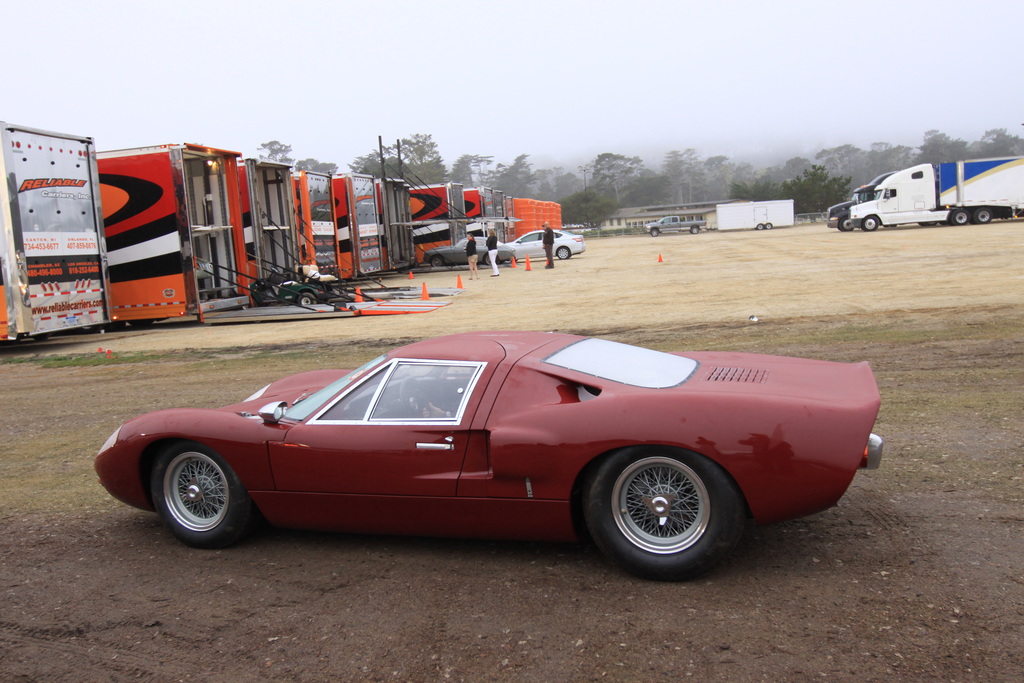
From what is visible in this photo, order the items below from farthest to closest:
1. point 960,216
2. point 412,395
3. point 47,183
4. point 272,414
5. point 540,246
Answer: point 960,216 → point 540,246 → point 47,183 → point 272,414 → point 412,395

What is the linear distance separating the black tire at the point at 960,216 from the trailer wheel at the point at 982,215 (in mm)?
311

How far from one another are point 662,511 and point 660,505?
1.2 inches

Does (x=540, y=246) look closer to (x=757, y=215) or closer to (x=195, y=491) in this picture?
(x=195, y=491)

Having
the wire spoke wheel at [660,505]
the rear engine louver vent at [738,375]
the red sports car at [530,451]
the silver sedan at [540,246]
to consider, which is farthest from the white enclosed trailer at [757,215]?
the wire spoke wheel at [660,505]

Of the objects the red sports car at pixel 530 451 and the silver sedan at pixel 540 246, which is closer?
the red sports car at pixel 530 451

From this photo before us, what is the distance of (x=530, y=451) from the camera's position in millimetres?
4145

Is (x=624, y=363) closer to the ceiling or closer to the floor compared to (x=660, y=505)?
closer to the ceiling

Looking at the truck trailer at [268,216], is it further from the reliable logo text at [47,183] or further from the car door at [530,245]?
the car door at [530,245]

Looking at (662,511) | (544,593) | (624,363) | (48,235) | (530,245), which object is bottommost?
(544,593)

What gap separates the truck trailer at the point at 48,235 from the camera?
45.9ft

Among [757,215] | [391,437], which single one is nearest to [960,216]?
[757,215]

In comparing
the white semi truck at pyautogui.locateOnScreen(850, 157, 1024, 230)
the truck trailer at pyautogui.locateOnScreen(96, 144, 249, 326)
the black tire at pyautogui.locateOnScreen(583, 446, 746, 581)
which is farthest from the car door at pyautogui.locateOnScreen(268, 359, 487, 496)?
the white semi truck at pyautogui.locateOnScreen(850, 157, 1024, 230)

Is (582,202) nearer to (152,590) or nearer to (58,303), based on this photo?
(58,303)

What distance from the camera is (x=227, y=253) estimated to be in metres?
19.3
